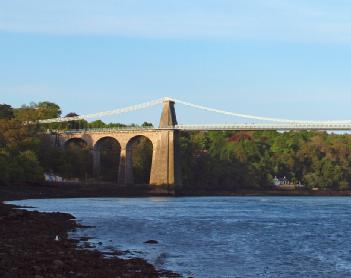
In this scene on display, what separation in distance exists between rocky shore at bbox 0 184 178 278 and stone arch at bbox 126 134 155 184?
78.3 m

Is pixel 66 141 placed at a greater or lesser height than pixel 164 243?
greater

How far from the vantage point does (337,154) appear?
150625 millimetres

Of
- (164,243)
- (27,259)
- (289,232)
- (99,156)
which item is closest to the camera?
(27,259)

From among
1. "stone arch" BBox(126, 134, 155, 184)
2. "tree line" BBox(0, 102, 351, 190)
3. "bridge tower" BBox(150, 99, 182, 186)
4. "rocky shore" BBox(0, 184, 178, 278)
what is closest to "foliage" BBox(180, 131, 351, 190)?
"tree line" BBox(0, 102, 351, 190)

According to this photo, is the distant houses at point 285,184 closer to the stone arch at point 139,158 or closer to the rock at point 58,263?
the stone arch at point 139,158

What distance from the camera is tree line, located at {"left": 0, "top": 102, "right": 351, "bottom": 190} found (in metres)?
99.1

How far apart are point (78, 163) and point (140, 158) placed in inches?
422

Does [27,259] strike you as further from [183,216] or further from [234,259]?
[183,216]

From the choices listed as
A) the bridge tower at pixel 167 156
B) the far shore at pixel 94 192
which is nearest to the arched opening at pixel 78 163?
the far shore at pixel 94 192

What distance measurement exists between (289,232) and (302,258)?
12.0 meters

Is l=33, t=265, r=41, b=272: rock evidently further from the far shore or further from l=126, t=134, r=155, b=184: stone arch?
l=126, t=134, r=155, b=184: stone arch

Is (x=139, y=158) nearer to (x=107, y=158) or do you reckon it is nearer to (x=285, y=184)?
(x=107, y=158)

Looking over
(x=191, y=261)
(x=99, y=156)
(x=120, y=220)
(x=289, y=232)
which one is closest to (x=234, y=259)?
(x=191, y=261)

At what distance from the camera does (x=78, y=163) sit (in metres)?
110
